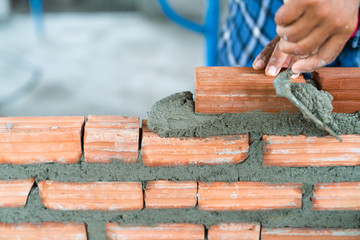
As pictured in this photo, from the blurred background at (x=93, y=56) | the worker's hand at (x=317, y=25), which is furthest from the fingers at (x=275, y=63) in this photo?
the blurred background at (x=93, y=56)

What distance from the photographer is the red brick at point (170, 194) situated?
3.67 ft

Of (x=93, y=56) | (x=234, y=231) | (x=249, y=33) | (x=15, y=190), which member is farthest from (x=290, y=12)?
(x=93, y=56)

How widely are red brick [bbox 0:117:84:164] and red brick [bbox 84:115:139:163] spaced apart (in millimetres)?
32

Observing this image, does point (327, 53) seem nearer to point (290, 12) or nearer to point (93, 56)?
point (290, 12)

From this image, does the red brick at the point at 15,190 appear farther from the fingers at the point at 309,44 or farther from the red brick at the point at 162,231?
the fingers at the point at 309,44

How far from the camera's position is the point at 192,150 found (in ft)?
3.49

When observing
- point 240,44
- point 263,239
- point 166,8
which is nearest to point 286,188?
point 263,239

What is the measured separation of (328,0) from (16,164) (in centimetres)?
96

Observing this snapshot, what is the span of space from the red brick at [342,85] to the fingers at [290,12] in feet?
1.13

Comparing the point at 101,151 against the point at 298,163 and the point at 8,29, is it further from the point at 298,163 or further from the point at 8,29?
the point at 8,29

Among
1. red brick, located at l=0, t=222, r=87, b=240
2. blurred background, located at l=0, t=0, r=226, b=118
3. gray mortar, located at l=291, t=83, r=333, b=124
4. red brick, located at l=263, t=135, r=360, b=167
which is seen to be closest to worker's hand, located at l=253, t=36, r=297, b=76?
gray mortar, located at l=291, t=83, r=333, b=124

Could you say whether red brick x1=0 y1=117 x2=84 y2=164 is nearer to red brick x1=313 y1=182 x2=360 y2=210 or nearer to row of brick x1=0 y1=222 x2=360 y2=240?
row of brick x1=0 y1=222 x2=360 y2=240

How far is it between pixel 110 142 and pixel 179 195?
28cm

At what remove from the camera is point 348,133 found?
1.06 meters
